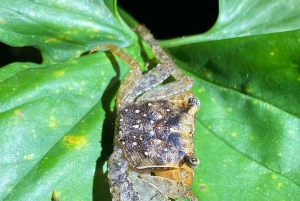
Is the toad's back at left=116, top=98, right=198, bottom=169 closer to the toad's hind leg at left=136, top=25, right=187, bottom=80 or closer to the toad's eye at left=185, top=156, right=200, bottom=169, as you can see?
the toad's eye at left=185, top=156, right=200, bottom=169

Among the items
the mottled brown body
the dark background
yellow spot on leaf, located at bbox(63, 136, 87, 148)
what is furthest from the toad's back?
the dark background

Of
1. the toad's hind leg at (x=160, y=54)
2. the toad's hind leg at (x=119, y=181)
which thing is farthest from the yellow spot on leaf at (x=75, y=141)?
the toad's hind leg at (x=160, y=54)

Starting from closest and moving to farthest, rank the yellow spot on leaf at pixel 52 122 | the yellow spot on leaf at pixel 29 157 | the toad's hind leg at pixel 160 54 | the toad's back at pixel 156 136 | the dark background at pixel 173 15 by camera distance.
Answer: the yellow spot on leaf at pixel 29 157
the yellow spot on leaf at pixel 52 122
the toad's back at pixel 156 136
the toad's hind leg at pixel 160 54
the dark background at pixel 173 15

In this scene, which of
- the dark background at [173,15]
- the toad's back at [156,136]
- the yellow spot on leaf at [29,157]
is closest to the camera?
the yellow spot on leaf at [29,157]

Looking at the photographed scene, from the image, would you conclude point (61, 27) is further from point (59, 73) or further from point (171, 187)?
point (171, 187)

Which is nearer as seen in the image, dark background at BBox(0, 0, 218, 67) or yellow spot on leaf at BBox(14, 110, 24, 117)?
yellow spot on leaf at BBox(14, 110, 24, 117)

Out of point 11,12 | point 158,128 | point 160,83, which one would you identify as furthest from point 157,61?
point 11,12

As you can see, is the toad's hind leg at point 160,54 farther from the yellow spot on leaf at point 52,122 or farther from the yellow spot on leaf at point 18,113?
the yellow spot on leaf at point 18,113
